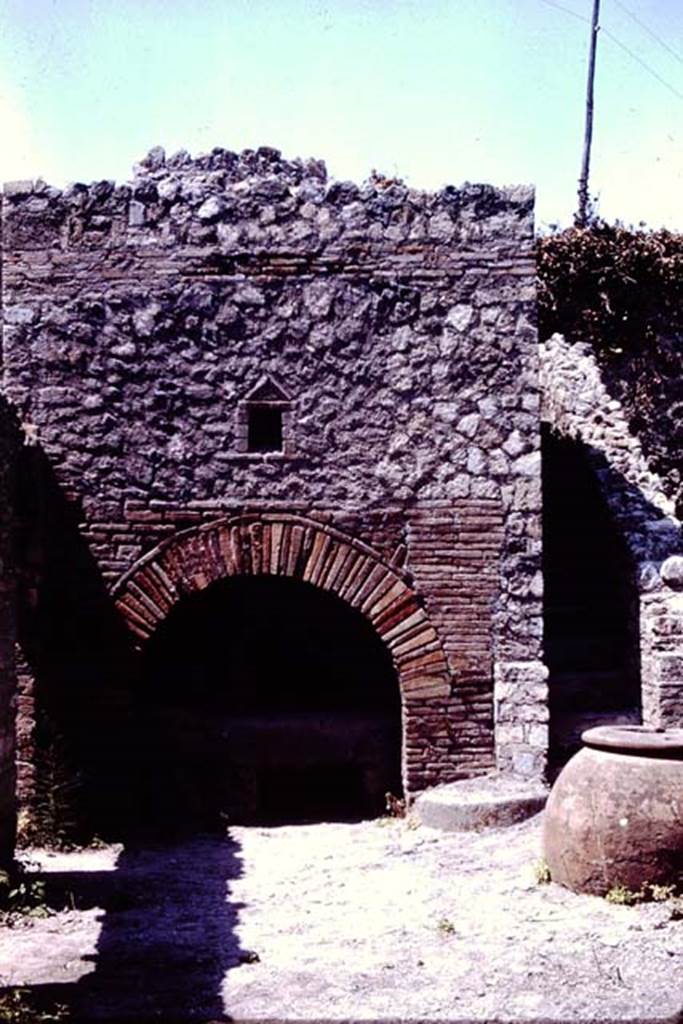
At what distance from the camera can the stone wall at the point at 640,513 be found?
8336 millimetres

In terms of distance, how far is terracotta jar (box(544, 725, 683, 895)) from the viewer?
232 inches

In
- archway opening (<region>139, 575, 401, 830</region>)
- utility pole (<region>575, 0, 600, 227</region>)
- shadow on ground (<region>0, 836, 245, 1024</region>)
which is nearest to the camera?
shadow on ground (<region>0, 836, 245, 1024</region>)

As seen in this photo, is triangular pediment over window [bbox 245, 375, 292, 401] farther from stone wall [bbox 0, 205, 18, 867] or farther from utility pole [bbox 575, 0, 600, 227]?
utility pole [bbox 575, 0, 600, 227]

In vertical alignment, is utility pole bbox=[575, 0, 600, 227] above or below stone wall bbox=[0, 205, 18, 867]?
above

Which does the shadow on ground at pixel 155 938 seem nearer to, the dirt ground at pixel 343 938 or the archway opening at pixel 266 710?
the dirt ground at pixel 343 938

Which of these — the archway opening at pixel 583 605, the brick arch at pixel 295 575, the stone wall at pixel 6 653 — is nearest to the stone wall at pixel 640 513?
the archway opening at pixel 583 605

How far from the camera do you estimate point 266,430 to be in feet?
26.9

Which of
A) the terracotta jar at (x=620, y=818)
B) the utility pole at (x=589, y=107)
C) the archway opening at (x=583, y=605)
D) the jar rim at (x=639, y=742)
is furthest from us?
the utility pole at (x=589, y=107)

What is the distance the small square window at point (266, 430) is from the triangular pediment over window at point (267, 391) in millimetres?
92

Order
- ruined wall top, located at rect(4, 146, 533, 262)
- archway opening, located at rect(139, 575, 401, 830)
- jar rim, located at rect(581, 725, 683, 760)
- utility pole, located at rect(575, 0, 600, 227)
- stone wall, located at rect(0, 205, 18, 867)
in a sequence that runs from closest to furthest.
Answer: jar rim, located at rect(581, 725, 683, 760) < stone wall, located at rect(0, 205, 18, 867) < ruined wall top, located at rect(4, 146, 533, 262) < archway opening, located at rect(139, 575, 401, 830) < utility pole, located at rect(575, 0, 600, 227)

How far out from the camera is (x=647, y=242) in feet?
42.7

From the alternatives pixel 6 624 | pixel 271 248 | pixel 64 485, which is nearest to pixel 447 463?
pixel 271 248

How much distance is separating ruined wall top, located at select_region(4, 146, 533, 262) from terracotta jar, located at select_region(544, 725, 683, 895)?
12.7 ft

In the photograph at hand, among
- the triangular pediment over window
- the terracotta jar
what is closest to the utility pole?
the triangular pediment over window
